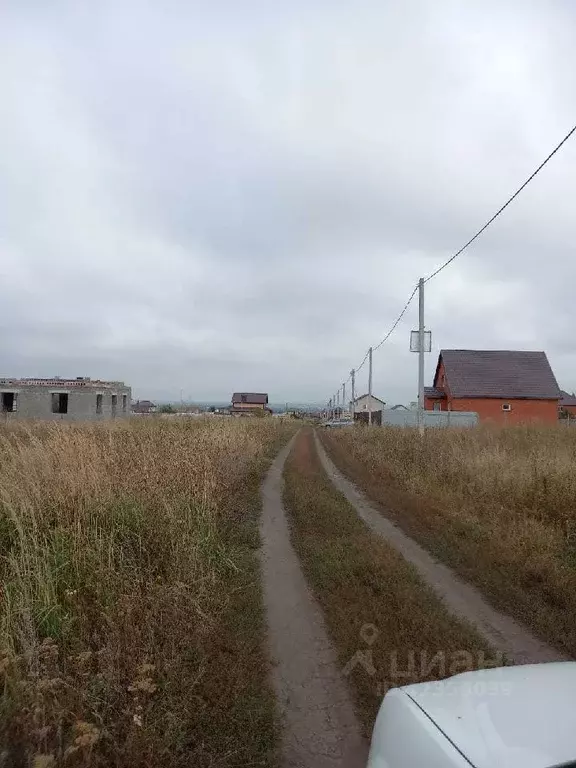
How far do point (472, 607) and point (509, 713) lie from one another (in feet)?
11.8

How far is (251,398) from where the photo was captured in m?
124

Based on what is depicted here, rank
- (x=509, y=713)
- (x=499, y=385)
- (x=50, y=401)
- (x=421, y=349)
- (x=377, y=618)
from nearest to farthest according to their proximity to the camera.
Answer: (x=509, y=713), (x=377, y=618), (x=421, y=349), (x=499, y=385), (x=50, y=401)

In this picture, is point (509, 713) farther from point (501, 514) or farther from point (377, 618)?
point (501, 514)

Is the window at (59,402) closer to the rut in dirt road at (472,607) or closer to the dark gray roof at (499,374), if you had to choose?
the dark gray roof at (499,374)

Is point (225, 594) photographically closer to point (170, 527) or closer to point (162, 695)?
point (170, 527)

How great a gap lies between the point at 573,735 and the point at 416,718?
1.56ft

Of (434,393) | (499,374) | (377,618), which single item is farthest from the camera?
(434,393)

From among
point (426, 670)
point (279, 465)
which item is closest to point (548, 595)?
point (426, 670)

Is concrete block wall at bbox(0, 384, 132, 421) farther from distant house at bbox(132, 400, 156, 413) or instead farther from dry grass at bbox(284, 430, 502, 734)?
dry grass at bbox(284, 430, 502, 734)

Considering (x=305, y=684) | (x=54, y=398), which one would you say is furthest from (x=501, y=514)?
(x=54, y=398)

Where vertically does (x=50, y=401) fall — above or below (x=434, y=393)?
below

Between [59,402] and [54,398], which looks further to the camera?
[59,402]

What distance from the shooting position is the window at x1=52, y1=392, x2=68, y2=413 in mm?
44438

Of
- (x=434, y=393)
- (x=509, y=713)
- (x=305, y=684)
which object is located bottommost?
(x=305, y=684)
